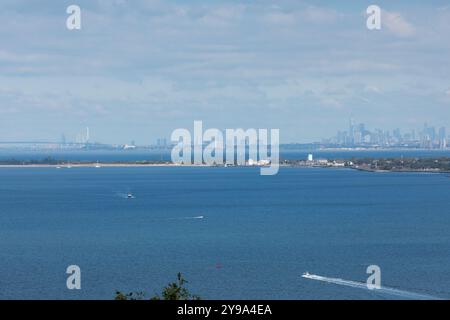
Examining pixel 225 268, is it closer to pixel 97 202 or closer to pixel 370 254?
pixel 370 254

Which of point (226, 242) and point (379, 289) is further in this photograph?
point (226, 242)

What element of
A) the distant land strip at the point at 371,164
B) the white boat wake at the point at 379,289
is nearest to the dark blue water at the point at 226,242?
the white boat wake at the point at 379,289

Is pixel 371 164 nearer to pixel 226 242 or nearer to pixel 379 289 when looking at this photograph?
pixel 226 242

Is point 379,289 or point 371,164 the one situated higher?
point 371,164

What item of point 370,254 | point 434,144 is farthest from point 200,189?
point 434,144

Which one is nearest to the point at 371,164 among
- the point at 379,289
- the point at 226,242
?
the point at 226,242

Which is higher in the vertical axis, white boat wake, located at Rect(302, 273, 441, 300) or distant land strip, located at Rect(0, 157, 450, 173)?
distant land strip, located at Rect(0, 157, 450, 173)

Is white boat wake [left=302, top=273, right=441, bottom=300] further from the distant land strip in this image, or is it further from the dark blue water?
the distant land strip

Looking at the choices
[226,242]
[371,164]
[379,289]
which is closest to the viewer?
[379,289]

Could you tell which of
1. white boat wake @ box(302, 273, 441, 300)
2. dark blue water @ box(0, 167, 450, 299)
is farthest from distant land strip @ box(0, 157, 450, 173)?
white boat wake @ box(302, 273, 441, 300)
